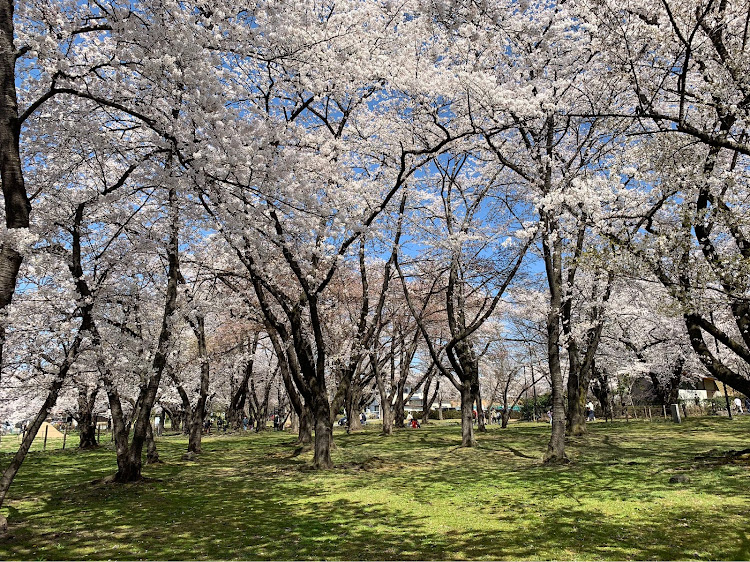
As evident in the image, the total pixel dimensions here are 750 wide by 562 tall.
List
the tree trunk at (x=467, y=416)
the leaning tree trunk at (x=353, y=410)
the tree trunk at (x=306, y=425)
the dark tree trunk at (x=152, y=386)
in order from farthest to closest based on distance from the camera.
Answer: the leaning tree trunk at (x=353, y=410)
the tree trunk at (x=306, y=425)
the tree trunk at (x=467, y=416)
the dark tree trunk at (x=152, y=386)

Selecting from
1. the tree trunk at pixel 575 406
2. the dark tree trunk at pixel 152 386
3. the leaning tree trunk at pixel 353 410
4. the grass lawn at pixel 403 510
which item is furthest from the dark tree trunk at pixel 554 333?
the leaning tree trunk at pixel 353 410

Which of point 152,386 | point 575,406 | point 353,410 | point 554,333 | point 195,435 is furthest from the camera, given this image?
point 353,410

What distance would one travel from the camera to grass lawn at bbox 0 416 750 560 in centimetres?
641

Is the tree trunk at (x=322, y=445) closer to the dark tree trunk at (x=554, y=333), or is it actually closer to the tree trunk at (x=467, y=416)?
the dark tree trunk at (x=554, y=333)

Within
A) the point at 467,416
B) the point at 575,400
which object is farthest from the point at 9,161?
the point at 575,400

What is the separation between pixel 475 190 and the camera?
19953 millimetres

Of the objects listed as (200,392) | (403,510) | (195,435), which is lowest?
(403,510)

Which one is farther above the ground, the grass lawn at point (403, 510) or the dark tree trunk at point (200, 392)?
the dark tree trunk at point (200, 392)

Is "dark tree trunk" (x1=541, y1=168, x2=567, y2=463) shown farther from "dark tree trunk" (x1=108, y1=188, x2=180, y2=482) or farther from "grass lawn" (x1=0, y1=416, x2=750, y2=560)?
"dark tree trunk" (x1=108, y1=188, x2=180, y2=482)

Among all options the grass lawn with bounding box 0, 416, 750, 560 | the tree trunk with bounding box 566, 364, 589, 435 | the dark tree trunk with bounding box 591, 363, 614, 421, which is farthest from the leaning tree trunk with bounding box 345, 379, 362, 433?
the dark tree trunk with bounding box 591, 363, 614, 421

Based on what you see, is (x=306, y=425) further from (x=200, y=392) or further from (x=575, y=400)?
(x=575, y=400)

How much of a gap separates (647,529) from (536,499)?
2.63 m

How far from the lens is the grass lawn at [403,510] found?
641 cm

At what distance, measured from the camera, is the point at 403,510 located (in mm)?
8820
